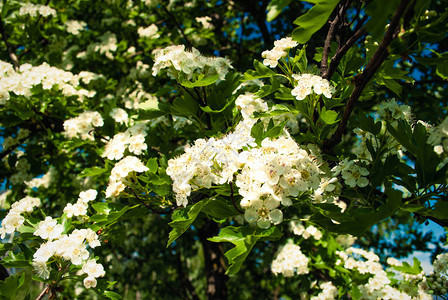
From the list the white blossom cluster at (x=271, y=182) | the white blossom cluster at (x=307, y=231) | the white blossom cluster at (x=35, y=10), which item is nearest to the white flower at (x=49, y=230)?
the white blossom cluster at (x=271, y=182)

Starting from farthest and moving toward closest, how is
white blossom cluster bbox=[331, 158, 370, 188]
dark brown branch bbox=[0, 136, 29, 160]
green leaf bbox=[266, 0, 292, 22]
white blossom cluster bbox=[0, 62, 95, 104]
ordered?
dark brown branch bbox=[0, 136, 29, 160]
white blossom cluster bbox=[0, 62, 95, 104]
white blossom cluster bbox=[331, 158, 370, 188]
green leaf bbox=[266, 0, 292, 22]

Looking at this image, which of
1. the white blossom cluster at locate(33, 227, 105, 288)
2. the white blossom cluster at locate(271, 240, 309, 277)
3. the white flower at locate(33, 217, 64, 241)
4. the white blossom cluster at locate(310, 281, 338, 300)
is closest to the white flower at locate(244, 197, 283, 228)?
the white blossom cluster at locate(33, 227, 105, 288)

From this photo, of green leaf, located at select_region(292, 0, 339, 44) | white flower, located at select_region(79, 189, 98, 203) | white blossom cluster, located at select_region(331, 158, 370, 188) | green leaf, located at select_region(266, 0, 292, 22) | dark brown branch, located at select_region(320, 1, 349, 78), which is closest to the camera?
green leaf, located at select_region(266, 0, 292, 22)

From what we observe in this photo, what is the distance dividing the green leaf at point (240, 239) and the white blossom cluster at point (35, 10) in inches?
131

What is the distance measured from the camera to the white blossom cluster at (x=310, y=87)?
62.2 inches

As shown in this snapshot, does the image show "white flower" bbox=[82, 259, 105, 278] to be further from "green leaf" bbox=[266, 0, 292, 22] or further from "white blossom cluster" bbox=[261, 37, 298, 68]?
"green leaf" bbox=[266, 0, 292, 22]

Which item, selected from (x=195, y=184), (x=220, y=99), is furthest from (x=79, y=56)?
(x=195, y=184)

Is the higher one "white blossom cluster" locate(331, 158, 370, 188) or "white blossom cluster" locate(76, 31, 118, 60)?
"white blossom cluster" locate(331, 158, 370, 188)

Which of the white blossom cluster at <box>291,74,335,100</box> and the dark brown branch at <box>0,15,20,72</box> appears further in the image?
the dark brown branch at <box>0,15,20,72</box>

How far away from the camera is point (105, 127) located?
2785 mm

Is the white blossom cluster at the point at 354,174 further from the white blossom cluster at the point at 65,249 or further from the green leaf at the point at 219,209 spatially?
the white blossom cluster at the point at 65,249

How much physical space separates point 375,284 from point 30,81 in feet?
10.8

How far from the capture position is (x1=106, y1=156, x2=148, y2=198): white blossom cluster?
188cm

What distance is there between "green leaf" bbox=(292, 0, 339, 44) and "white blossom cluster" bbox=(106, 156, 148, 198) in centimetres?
112
